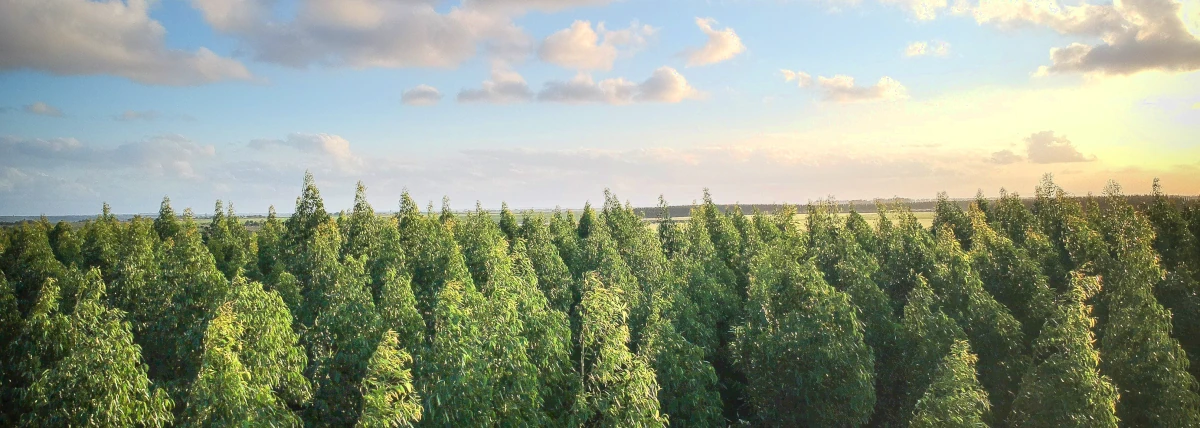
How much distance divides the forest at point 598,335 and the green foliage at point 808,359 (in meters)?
0.12

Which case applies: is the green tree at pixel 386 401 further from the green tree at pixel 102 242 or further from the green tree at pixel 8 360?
the green tree at pixel 102 242

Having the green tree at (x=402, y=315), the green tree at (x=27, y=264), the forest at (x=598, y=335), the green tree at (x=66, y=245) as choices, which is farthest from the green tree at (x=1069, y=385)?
the green tree at (x=66, y=245)

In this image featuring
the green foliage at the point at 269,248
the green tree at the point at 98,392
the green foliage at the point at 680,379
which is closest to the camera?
the green tree at the point at 98,392

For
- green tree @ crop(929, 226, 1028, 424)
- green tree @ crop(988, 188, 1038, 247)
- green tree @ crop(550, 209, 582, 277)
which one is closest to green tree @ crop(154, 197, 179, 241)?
green tree @ crop(550, 209, 582, 277)

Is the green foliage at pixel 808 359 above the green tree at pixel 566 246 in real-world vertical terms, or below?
below

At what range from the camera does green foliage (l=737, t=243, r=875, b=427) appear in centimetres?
2950

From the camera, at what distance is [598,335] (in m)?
22.9

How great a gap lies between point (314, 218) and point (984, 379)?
4493 centimetres

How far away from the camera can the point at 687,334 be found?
1481 inches

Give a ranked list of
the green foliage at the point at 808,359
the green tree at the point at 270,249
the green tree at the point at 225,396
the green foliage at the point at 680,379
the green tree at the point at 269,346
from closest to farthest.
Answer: the green tree at the point at 225,396 → the green tree at the point at 269,346 → the green foliage at the point at 808,359 → the green foliage at the point at 680,379 → the green tree at the point at 270,249

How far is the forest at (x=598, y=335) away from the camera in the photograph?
2062cm

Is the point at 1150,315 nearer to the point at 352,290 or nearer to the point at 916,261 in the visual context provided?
the point at 916,261

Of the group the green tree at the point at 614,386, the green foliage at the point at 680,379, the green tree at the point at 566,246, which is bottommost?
the green foliage at the point at 680,379

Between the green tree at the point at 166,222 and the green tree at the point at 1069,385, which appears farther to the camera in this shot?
the green tree at the point at 166,222
